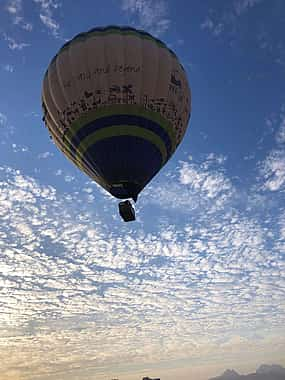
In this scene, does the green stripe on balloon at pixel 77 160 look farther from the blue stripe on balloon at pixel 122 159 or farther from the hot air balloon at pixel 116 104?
the blue stripe on balloon at pixel 122 159

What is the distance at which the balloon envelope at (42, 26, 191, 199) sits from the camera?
90.4ft

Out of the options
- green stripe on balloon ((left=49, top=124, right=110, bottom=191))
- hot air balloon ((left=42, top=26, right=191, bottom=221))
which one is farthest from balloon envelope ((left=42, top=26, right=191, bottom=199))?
green stripe on balloon ((left=49, top=124, right=110, bottom=191))

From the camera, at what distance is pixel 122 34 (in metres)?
29.1

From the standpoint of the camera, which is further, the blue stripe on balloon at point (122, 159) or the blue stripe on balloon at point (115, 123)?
the blue stripe on balloon at point (122, 159)

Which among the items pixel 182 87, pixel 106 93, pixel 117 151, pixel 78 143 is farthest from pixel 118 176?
pixel 182 87

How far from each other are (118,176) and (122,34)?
9476 millimetres

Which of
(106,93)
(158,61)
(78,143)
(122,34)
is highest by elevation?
(122,34)

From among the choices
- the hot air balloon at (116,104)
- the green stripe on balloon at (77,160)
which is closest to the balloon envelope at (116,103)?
the hot air balloon at (116,104)

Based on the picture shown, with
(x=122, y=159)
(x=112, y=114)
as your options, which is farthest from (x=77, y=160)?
(x=112, y=114)

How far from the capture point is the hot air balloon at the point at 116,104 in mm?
27562

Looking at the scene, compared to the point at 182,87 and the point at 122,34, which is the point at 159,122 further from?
the point at 122,34

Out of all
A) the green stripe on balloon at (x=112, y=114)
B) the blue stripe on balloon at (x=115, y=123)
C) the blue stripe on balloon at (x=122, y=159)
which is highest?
the green stripe on balloon at (x=112, y=114)

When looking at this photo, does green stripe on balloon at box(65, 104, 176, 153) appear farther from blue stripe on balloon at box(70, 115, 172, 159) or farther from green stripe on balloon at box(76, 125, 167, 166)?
green stripe on balloon at box(76, 125, 167, 166)

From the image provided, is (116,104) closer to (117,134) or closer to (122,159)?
(117,134)
